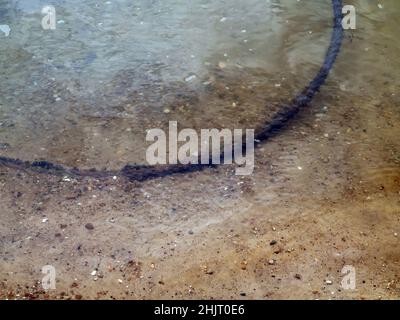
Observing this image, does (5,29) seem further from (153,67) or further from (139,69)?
(153,67)

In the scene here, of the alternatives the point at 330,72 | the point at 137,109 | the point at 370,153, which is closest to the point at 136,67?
the point at 137,109

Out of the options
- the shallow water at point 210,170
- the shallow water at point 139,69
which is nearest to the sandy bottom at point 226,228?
the shallow water at point 210,170

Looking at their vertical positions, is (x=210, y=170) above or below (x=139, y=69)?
below

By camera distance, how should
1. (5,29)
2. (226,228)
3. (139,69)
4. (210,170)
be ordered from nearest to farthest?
(226,228), (210,170), (139,69), (5,29)

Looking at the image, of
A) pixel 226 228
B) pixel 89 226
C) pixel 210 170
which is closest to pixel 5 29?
pixel 89 226

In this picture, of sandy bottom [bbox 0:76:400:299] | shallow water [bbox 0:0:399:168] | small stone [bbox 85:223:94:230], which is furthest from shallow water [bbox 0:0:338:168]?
small stone [bbox 85:223:94:230]

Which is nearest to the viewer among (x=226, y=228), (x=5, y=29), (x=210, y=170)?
(x=226, y=228)

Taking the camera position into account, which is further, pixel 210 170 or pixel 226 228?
pixel 210 170

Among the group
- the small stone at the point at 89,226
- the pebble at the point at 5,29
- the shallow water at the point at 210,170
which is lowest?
the small stone at the point at 89,226

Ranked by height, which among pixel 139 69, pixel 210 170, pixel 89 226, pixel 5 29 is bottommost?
pixel 89 226

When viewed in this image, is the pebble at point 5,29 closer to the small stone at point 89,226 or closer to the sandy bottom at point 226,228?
the sandy bottom at point 226,228

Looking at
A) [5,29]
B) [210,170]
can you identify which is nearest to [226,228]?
[210,170]
